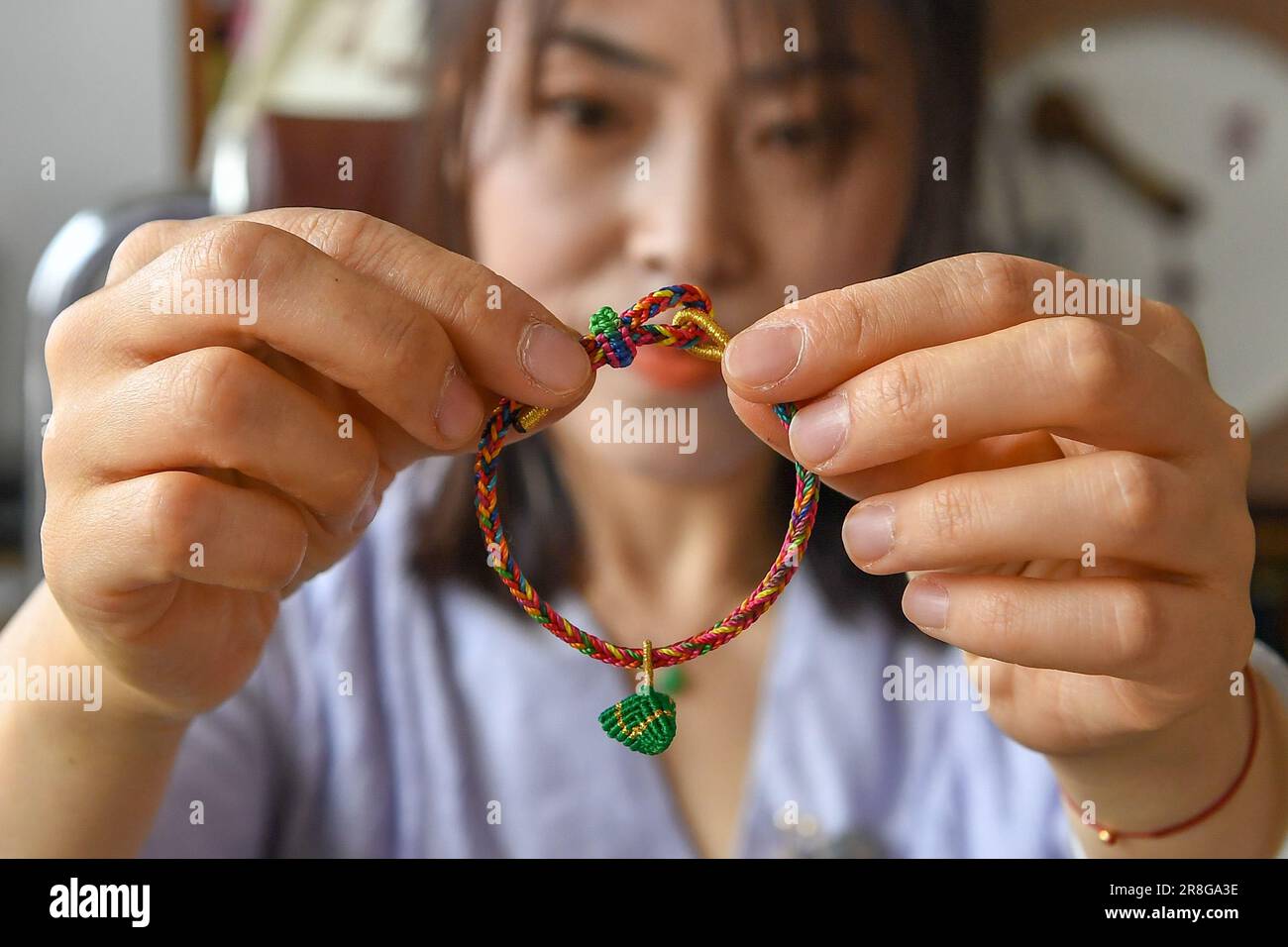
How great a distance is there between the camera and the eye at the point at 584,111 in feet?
2.97

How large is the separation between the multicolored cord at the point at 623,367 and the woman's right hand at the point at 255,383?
0.08 feet

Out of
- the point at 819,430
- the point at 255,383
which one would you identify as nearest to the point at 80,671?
the point at 255,383

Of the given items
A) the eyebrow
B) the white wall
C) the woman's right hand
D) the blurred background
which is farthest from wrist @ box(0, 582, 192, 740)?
the white wall

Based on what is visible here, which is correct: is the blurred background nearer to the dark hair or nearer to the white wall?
the white wall

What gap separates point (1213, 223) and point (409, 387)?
134 centimetres

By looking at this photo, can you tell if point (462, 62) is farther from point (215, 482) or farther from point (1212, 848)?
point (1212, 848)

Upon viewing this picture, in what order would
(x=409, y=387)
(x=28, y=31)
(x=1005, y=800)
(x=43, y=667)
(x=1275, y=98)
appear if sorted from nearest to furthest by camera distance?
(x=409, y=387)
(x=43, y=667)
(x=1005, y=800)
(x=1275, y=98)
(x=28, y=31)

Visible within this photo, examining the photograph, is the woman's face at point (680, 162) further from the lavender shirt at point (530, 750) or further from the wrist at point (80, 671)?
the wrist at point (80, 671)

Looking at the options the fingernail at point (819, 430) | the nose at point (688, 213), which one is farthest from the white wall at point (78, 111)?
the fingernail at point (819, 430)

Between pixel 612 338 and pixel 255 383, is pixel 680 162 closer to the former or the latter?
A: pixel 612 338

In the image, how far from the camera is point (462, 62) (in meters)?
1.00

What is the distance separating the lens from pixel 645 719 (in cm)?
58

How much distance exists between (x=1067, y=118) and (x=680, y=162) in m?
0.79

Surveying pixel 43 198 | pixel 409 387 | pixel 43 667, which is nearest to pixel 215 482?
pixel 409 387
